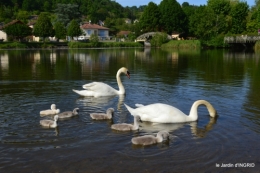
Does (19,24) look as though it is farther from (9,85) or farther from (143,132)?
(143,132)

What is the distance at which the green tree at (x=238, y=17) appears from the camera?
3871 inches

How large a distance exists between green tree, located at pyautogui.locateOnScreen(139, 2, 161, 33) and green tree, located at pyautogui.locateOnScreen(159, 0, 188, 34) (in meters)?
2.25

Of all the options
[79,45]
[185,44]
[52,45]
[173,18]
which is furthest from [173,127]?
[173,18]

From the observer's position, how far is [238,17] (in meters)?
99.1

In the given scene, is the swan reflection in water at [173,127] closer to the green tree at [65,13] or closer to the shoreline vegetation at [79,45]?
the shoreline vegetation at [79,45]

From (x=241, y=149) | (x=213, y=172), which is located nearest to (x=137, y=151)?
(x=213, y=172)

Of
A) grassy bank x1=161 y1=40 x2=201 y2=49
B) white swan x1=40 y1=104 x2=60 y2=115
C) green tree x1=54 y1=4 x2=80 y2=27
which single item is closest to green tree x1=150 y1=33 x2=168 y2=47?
grassy bank x1=161 y1=40 x2=201 y2=49

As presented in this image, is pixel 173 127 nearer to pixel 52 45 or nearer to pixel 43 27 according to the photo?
pixel 52 45

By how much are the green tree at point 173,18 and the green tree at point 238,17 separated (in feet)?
65.7

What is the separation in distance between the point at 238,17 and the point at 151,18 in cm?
2942

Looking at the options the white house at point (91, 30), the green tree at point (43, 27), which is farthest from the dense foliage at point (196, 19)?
the white house at point (91, 30)

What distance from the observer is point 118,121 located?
1115 cm

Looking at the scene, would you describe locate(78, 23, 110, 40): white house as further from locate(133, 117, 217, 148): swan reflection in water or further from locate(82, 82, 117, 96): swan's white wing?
locate(133, 117, 217, 148): swan reflection in water

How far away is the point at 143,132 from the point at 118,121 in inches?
60.9
